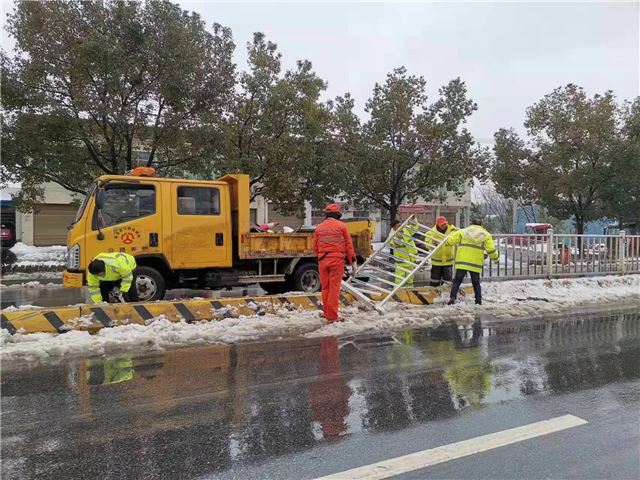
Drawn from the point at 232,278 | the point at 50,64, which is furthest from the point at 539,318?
the point at 50,64

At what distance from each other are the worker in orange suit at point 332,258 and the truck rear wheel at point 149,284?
128 inches

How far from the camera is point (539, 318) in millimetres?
8609

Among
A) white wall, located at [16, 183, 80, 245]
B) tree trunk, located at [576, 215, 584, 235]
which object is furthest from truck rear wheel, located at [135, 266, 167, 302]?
white wall, located at [16, 183, 80, 245]

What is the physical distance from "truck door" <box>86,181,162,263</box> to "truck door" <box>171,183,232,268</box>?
1.21 ft

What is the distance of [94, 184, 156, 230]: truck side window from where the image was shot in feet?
28.9

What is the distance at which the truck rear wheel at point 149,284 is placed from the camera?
9000mm

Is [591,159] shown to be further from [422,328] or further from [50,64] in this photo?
[50,64]

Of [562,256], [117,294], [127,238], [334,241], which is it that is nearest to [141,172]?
[127,238]

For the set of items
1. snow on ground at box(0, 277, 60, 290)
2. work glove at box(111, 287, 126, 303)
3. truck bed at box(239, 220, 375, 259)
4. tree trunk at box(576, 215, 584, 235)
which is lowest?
snow on ground at box(0, 277, 60, 290)

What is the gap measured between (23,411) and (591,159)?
Answer: 18.2 metres

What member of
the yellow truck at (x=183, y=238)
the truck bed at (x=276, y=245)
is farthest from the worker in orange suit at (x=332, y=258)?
the yellow truck at (x=183, y=238)

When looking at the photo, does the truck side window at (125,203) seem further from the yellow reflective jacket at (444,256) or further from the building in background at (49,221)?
the building in background at (49,221)

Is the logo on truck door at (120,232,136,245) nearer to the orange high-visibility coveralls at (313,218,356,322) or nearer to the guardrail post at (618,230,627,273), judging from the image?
the orange high-visibility coveralls at (313,218,356,322)

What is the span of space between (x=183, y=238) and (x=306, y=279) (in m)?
2.83
